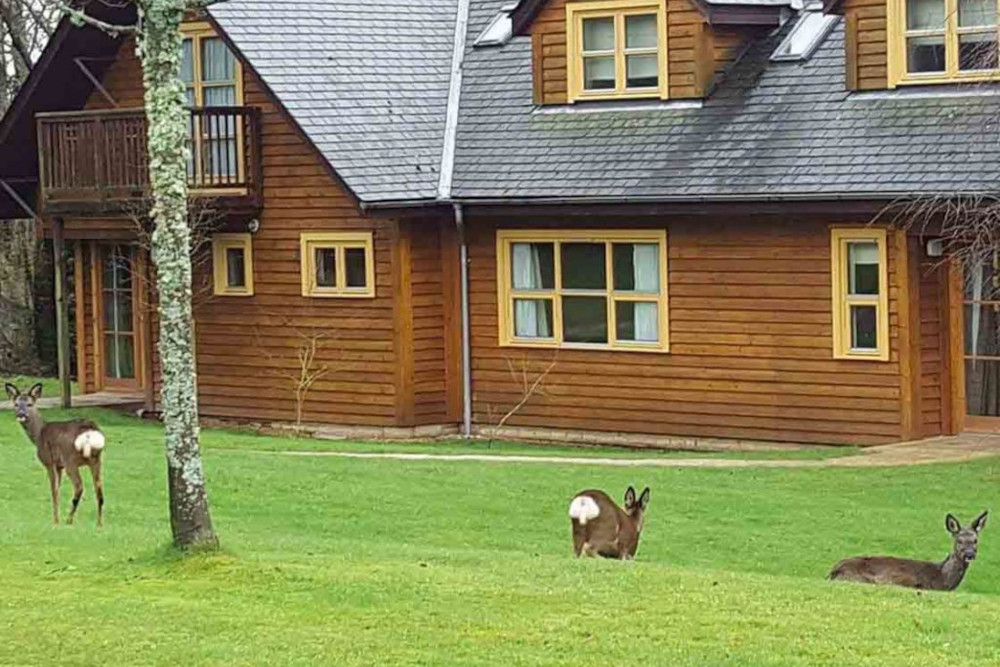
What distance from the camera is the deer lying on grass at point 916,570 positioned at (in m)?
13.4

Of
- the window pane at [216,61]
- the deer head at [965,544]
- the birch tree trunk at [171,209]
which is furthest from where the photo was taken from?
the window pane at [216,61]

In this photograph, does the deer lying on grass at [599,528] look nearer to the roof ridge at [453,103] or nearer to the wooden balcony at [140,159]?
the roof ridge at [453,103]

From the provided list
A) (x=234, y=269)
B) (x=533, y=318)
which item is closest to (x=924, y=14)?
(x=533, y=318)

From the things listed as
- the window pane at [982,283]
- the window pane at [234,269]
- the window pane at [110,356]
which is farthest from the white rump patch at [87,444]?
the window pane at [110,356]

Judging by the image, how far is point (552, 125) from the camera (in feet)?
88.4

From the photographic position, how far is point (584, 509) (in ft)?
46.8

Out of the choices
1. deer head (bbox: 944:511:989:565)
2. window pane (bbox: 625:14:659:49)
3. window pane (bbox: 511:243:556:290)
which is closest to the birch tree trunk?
deer head (bbox: 944:511:989:565)

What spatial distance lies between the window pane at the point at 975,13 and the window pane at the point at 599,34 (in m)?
4.81

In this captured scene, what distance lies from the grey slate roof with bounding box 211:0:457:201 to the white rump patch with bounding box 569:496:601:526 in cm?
1257

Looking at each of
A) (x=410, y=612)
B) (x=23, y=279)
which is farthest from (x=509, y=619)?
(x=23, y=279)

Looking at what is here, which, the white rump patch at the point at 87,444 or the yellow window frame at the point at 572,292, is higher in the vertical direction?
the yellow window frame at the point at 572,292

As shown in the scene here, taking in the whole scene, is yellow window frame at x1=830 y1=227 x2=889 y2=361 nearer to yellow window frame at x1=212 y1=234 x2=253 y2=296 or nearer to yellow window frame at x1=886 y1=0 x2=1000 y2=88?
yellow window frame at x1=886 y1=0 x2=1000 y2=88

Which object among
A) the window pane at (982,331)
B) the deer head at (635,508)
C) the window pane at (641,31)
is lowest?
the deer head at (635,508)

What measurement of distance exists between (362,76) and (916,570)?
16325 mm
